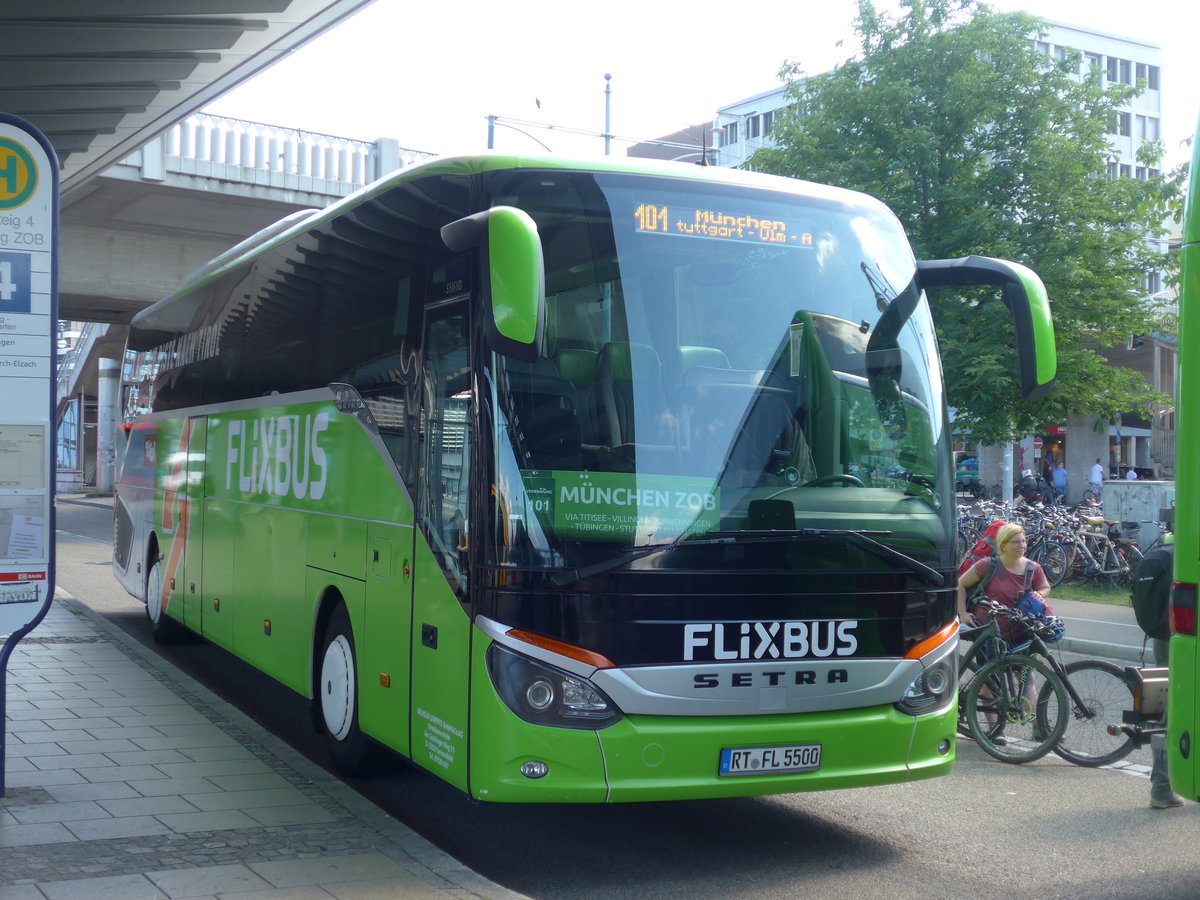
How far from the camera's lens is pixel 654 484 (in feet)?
18.2

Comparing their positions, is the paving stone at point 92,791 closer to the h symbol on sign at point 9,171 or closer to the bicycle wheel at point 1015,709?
the h symbol on sign at point 9,171

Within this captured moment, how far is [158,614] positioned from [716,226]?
831 cm

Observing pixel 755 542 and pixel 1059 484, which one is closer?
pixel 755 542

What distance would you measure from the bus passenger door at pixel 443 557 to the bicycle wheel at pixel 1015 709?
381 centimetres

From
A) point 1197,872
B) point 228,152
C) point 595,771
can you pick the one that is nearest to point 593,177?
point 595,771

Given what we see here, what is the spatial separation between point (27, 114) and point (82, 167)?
15.5 feet

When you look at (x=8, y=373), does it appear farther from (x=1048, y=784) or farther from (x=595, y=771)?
(x=1048, y=784)

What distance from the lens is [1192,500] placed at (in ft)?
16.4

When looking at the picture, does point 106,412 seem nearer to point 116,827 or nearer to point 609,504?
point 116,827

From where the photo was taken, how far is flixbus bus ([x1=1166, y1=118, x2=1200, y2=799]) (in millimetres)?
4992

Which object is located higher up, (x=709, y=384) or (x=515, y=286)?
(x=515, y=286)

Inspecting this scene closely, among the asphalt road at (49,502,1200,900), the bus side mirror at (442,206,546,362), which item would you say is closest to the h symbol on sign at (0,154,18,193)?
the bus side mirror at (442,206,546,362)

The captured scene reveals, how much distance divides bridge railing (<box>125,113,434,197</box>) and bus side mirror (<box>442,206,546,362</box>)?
20.1 m

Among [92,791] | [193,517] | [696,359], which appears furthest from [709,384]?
[193,517]
